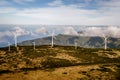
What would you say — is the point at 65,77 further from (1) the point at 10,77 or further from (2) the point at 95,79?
(1) the point at 10,77

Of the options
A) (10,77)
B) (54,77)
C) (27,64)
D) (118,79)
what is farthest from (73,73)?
(27,64)

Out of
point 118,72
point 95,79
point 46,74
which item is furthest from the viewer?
point 118,72

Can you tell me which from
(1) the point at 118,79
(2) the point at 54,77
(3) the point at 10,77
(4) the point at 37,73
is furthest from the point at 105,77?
(3) the point at 10,77

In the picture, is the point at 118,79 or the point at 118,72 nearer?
the point at 118,79

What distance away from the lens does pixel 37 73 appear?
45406 mm

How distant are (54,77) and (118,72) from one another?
55.7 ft

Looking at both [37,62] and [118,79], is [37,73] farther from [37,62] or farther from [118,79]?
[37,62]

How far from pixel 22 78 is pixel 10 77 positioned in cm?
297

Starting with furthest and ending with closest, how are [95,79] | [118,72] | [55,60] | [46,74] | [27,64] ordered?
[55,60] → [27,64] → [118,72] → [46,74] → [95,79]

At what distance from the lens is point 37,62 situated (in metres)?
75.6

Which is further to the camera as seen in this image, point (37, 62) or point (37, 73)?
point (37, 62)

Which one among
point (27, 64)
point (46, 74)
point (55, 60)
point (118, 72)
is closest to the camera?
point (46, 74)

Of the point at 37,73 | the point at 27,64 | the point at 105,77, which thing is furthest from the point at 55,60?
the point at 105,77

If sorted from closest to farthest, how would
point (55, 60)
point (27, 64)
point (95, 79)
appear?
point (95, 79)
point (27, 64)
point (55, 60)
